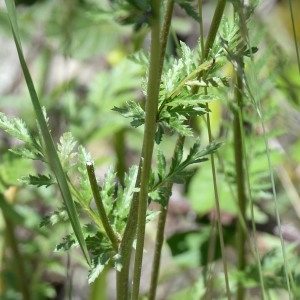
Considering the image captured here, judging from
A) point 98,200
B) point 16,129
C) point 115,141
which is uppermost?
point 115,141

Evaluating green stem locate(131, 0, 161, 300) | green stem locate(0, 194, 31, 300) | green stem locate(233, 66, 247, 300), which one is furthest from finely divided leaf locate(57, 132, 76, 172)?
green stem locate(0, 194, 31, 300)

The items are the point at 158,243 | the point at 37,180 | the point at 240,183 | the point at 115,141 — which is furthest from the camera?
the point at 115,141

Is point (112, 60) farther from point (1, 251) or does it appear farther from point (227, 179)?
point (227, 179)

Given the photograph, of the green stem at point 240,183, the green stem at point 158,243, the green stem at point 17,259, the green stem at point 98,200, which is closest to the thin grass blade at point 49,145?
the green stem at point 98,200

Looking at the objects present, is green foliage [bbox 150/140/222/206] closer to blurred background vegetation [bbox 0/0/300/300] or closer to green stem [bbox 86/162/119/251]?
green stem [bbox 86/162/119/251]

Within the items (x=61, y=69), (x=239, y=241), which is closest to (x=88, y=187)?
(x=239, y=241)

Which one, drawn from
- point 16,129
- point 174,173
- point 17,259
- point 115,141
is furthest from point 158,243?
point 115,141

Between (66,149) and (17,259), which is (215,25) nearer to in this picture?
(66,149)

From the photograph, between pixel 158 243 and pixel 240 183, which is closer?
pixel 158 243

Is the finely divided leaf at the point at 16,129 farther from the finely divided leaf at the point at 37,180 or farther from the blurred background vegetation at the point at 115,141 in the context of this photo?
the blurred background vegetation at the point at 115,141
